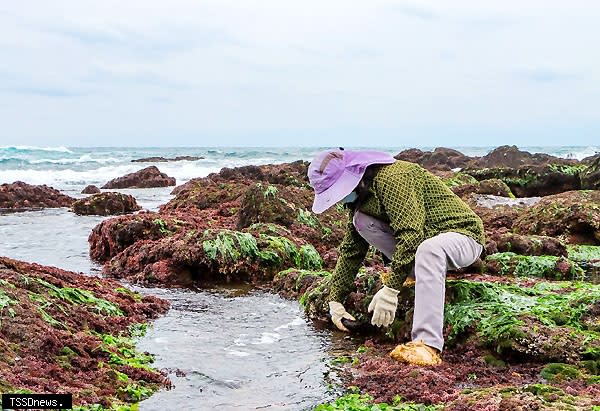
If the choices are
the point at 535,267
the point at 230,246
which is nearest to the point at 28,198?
the point at 230,246

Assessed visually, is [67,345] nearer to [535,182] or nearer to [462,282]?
[462,282]

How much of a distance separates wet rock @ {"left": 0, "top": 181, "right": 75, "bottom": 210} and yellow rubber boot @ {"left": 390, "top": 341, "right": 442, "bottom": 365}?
17.7 meters

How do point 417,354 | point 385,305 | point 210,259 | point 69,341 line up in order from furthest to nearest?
point 210,259 < point 385,305 < point 417,354 < point 69,341

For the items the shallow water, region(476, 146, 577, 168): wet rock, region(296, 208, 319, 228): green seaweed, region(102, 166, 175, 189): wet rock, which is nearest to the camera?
the shallow water

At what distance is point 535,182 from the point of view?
57.6 feet

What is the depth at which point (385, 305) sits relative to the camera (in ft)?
15.8

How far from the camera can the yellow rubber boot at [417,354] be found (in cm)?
443

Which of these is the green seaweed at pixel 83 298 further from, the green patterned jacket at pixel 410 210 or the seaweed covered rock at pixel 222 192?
the seaweed covered rock at pixel 222 192

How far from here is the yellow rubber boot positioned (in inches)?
174

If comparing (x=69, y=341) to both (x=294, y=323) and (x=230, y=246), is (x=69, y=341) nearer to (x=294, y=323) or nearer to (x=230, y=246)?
(x=294, y=323)

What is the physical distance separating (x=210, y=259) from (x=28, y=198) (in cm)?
1453

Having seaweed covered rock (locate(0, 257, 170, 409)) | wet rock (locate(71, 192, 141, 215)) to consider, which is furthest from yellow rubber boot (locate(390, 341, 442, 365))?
wet rock (locate(71, 192, 141, 215))

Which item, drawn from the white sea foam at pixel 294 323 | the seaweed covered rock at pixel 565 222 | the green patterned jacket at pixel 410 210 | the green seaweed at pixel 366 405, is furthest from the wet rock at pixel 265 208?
the green seaweed at pixel 366 405

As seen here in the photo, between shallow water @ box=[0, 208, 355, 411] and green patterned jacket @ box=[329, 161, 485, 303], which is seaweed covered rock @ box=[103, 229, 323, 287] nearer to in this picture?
shallow water @ box=[0, 208, 355, 411]
